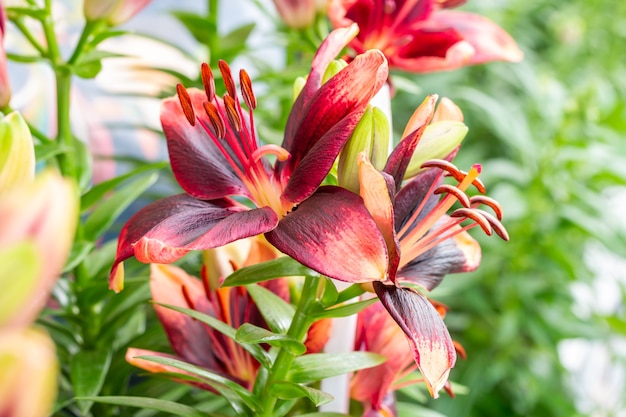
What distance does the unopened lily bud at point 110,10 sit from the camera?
452 millimetres

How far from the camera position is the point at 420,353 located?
0.29m

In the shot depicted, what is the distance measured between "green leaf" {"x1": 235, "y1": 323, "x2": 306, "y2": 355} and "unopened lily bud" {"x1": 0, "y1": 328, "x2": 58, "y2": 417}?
0.16m

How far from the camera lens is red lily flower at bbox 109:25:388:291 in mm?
294

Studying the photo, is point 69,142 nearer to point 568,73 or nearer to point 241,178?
point 241,178

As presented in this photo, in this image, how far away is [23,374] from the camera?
16cm

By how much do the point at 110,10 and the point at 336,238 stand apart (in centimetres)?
26

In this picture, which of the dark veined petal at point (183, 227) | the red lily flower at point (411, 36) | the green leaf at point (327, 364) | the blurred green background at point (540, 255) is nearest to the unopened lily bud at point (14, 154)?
the dark veined petal at point (183, 227)

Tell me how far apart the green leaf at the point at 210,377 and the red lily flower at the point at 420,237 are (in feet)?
0.27

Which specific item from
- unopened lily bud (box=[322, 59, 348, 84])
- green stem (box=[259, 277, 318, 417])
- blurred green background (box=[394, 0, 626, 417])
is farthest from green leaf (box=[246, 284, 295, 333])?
blurred green background (box=[394, 0, 626, 417])

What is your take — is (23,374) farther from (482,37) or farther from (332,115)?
(482,37)

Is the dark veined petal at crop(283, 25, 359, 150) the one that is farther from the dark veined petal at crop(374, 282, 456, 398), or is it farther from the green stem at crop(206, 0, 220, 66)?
the green stem at crop(206, 0, 220, 66)

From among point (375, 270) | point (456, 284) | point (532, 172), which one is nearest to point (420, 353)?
point (375, 270)

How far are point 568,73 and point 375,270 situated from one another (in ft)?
3.91

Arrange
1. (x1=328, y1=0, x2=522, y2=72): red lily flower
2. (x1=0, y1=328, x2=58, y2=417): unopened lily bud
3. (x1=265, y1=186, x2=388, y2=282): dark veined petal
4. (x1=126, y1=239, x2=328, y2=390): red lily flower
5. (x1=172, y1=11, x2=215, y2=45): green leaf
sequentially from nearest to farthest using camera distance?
1. (x1=0, y1=328, x2=58, y2=417): unopened lily bud
2. (x1=265, y1=186, x2=388, y2=282): dark veined petal
3. (x1=126, y1=239, x2=328, y2=390): red lily flower
4. (x1=328, y1=0, x2=522, y2=72): red lily flower
5. (x1=172, y1=11, x2=215, y2=45): green leaf
